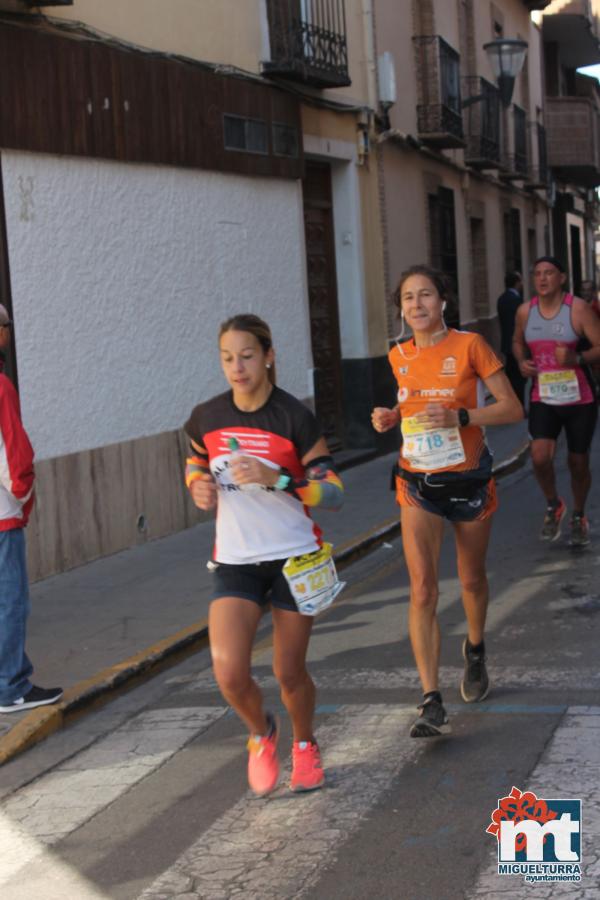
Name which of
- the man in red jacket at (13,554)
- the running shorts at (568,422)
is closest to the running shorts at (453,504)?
the man in red jacket at (13,554)

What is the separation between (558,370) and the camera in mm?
9430

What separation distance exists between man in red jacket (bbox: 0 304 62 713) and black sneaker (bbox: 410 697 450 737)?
176 cm

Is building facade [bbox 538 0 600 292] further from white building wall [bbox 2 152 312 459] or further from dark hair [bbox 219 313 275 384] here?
dark hair [bbox 219 313 275 384]

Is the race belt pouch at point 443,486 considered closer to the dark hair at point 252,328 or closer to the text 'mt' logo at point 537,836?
the dark hair at point 252,328

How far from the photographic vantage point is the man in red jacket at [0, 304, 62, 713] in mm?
6129

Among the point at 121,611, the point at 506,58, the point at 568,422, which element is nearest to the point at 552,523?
the point at 568,422

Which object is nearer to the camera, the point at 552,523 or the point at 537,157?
the point at 552,523

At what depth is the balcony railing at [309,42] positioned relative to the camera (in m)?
13.7

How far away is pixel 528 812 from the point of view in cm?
462

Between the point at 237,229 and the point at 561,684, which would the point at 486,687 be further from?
the point at 237,229

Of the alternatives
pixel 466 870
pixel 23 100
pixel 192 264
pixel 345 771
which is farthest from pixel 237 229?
pixel 466 870

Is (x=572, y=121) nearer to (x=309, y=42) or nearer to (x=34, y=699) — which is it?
(x=309, y=42)

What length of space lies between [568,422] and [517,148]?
1797cm

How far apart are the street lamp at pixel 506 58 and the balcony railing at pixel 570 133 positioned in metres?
14.3
